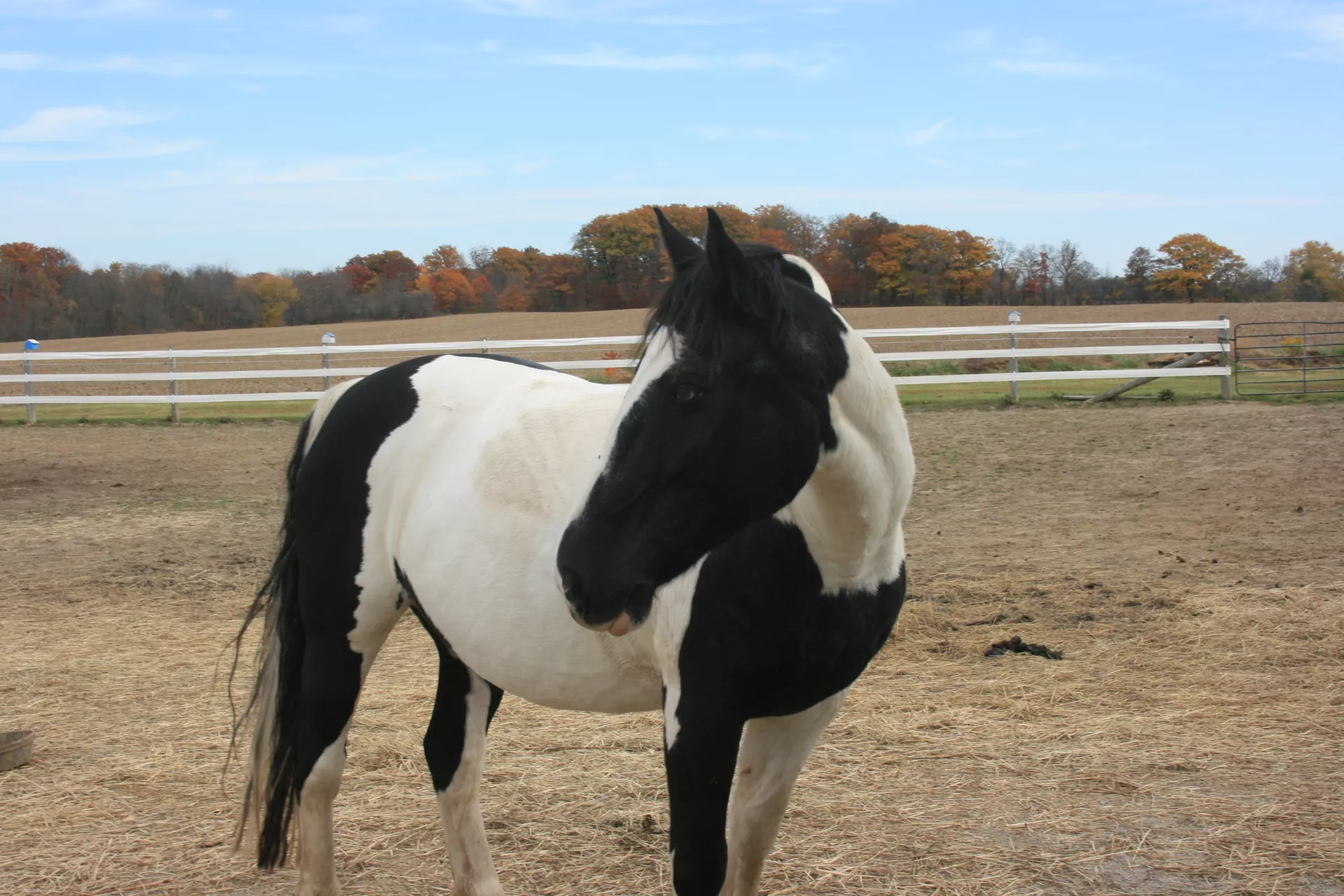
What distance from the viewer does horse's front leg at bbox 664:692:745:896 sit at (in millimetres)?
1920

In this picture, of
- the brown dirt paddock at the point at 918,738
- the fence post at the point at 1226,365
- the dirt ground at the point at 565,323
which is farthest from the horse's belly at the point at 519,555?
the dirt ground at the point at 565,323

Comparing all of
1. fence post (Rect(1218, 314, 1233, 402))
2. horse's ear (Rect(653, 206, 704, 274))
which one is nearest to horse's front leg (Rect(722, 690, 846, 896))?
horse's ear (Rect(653, 206, 704, 274))

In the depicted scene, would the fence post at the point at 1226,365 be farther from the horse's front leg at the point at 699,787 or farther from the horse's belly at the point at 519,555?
the horse's front leg at the point at 699,787

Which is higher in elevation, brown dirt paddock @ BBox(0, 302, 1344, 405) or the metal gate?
brown dirt paddock @ BBox(0, 302, 1344, 405)

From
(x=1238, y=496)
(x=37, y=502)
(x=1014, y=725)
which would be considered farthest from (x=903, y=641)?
(x=37, y=502)

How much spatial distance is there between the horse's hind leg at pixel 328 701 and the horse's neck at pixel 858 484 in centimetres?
134

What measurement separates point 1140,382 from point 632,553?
47.1ft

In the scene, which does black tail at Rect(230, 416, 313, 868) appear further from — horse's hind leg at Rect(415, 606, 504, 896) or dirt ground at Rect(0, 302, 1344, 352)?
dirt ground at Rect(0, 302, 1344, 352)

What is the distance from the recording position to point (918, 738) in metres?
3.79

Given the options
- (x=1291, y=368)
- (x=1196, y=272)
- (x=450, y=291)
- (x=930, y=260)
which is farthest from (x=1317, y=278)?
(x=450, y=291)

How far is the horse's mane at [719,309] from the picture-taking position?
1.64 meters

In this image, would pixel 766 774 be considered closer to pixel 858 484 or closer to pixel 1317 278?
pixel 858 484

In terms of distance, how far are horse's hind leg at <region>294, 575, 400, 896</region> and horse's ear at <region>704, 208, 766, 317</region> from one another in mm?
1506

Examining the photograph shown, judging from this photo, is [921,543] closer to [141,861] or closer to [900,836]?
[900,836]
